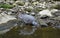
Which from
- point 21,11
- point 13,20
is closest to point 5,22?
point 13,20

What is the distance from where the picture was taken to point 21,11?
13.7 meters

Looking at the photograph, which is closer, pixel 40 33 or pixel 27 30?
pixel 40 33

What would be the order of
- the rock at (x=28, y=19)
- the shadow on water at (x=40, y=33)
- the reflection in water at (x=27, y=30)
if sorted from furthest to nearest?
1. the rock at (x=28, y=19)
2. the reflection in water at (x=27, y=30)
3. the shadow on water at (x=40, y=33)

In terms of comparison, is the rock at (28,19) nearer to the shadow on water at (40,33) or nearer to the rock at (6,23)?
the rock at (6,23)

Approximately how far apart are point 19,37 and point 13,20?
2.47 metres

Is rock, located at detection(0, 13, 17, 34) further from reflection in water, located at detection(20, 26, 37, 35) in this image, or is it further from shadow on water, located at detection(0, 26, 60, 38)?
reflection in water, located at detection(20, 26, 37, 35)

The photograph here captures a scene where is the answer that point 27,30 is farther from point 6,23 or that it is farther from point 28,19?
point 28,19

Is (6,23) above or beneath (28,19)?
above

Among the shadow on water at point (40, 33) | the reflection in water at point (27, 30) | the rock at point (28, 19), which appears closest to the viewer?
the shadow on water at point (40, 33)

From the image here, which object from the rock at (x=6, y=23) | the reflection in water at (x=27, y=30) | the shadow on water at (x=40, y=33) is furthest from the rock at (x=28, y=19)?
the shadow on water at (x=40, y=33)

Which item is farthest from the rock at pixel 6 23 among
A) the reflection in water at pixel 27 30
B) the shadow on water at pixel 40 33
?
the reflection in water at pixel 27 30

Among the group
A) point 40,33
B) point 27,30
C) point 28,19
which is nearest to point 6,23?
point 27,30

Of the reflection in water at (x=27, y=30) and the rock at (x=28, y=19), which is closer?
the reflection in water at (x=27, y=30)

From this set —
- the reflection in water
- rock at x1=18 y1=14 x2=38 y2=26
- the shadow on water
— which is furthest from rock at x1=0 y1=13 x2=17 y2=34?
the reflection in water
